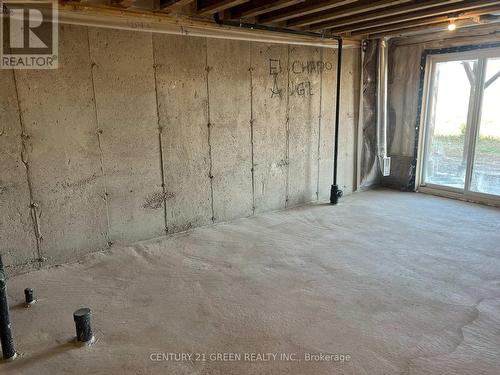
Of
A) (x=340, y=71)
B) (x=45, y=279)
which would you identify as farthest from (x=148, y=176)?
(x=340, y=71)

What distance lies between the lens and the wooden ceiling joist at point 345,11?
3.21 m

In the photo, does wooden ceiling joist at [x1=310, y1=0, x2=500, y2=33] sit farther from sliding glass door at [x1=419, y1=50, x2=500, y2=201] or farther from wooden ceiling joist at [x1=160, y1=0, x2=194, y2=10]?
wooden ceiling joist at [x1=160, y1=0, x2=194, y2=10]

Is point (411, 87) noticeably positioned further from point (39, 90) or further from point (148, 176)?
point (39, 90)

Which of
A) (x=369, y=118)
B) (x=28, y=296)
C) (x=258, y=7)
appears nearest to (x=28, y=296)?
(x=28, y=296)

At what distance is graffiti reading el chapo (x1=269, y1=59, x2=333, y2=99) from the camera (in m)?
4.19

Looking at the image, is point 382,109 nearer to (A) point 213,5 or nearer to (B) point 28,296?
(A) point 213,5

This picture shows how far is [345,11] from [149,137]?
88.3 inches

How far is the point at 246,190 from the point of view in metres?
4.24

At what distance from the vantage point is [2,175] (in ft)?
9.12

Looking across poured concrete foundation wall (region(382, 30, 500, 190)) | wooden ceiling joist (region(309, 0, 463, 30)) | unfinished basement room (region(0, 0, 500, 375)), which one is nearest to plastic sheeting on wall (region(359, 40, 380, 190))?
unfinished basement room (region(0, 0, 500, 375))

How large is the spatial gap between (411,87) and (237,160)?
9.60 feet

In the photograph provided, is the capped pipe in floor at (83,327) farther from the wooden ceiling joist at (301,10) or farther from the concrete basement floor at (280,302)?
the wooden ceiling joist at (301,10)

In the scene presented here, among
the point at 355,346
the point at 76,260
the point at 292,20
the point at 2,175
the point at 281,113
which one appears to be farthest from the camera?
the point at 281,113

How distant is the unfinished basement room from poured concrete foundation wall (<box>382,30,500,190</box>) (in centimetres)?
3
